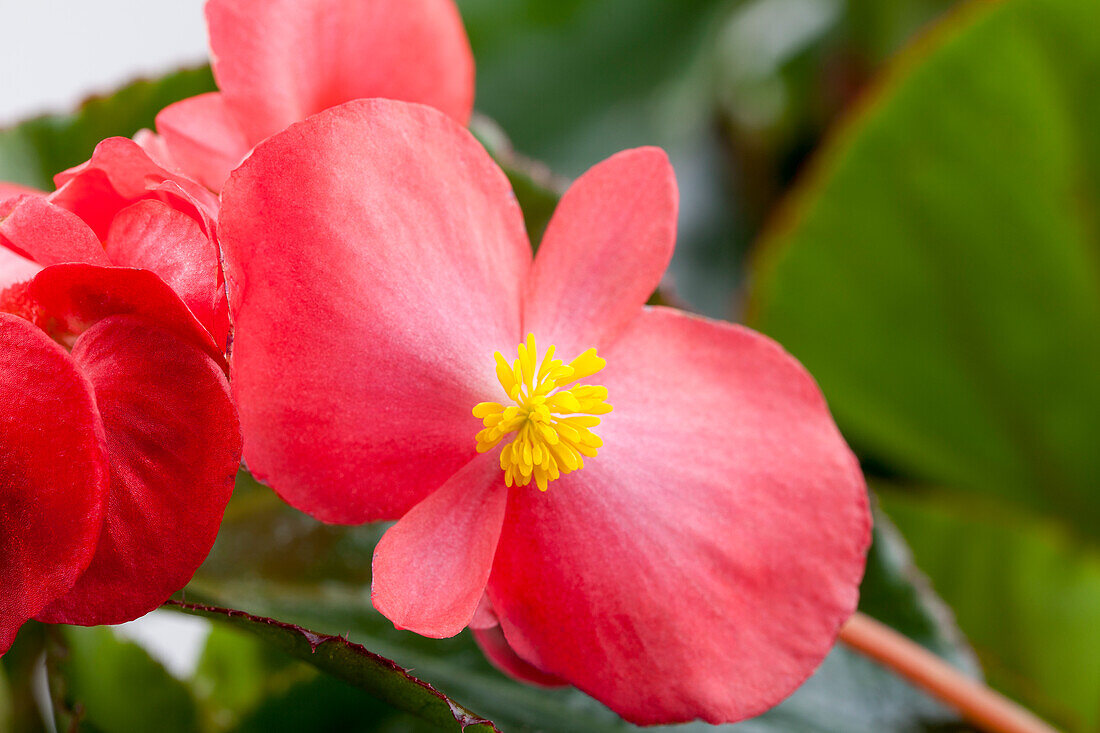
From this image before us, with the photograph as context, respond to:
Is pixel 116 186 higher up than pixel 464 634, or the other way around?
pixel 116 186

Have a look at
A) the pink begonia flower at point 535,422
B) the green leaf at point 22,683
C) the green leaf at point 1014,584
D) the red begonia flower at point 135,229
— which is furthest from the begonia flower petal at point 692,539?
the green leaf at point 1014,584

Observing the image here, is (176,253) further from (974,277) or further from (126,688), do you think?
(974,277)

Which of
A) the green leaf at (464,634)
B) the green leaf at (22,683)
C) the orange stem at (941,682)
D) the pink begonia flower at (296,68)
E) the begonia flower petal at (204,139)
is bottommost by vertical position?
the green leaf at (22,683)

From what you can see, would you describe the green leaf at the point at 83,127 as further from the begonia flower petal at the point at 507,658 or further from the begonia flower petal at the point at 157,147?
the begonia flower petal at the point at 507,658

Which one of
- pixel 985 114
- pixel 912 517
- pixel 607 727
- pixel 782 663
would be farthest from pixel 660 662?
pixel 985 114

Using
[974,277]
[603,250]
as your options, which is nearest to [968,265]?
[974,277]

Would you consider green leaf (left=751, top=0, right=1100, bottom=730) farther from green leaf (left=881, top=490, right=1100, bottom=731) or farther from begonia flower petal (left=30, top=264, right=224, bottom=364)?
begonia flower petal (left=30, top=264, right=224, bottom=364)
